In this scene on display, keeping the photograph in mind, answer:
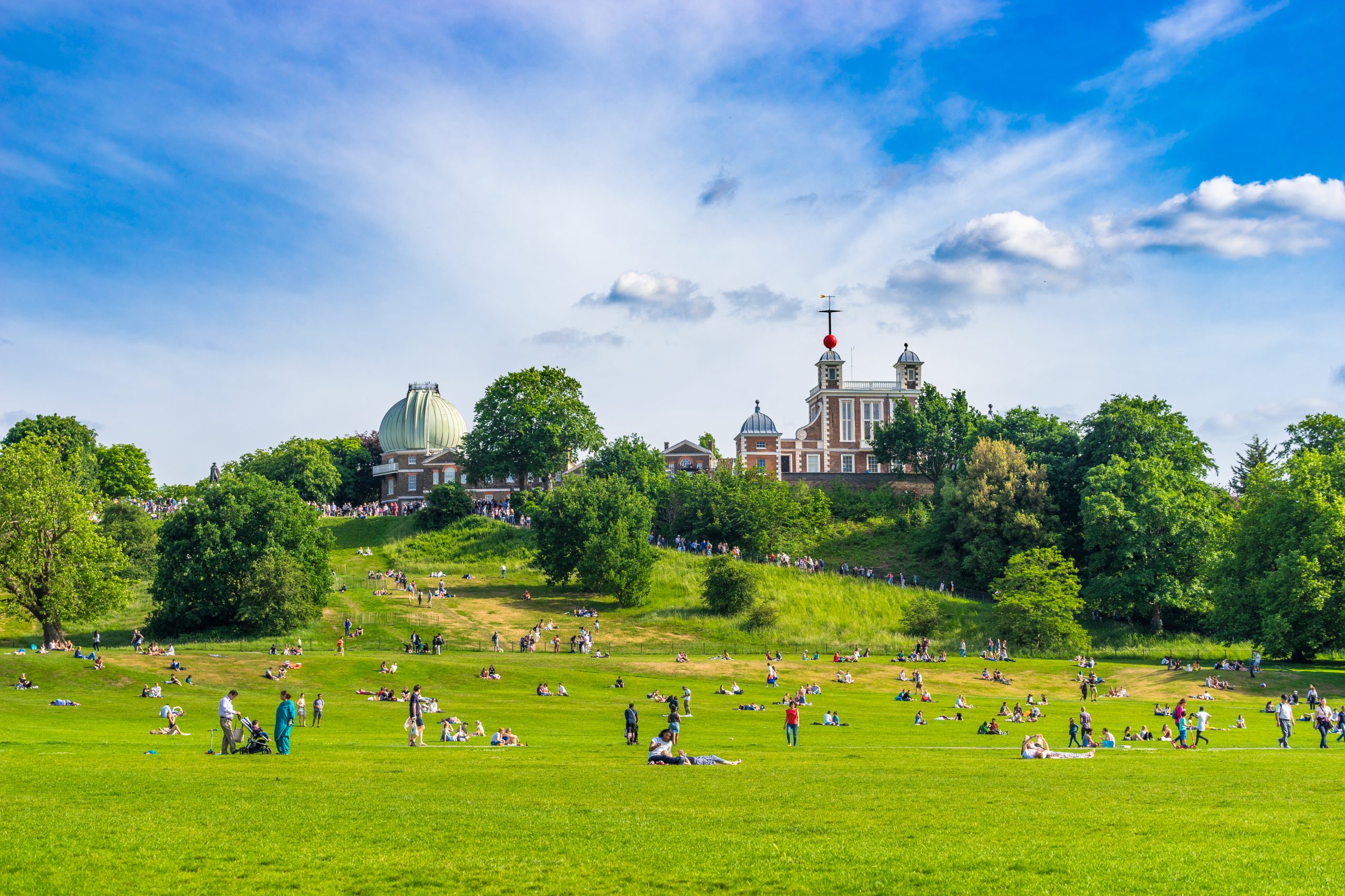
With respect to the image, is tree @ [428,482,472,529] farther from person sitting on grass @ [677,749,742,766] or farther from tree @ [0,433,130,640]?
person sitting on grass @ [677,749,742,766]

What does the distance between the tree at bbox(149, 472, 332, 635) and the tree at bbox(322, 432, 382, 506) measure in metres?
65.4

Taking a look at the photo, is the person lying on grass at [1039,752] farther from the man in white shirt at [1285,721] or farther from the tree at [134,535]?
the tree at [134,535]

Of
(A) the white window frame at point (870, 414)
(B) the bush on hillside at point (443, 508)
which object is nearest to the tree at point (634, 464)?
(B) the bush on hillside at point (443, 508)

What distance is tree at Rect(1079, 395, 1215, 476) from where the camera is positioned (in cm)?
8088

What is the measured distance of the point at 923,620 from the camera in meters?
68.7

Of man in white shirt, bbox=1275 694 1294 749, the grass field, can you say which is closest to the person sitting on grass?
the grass field

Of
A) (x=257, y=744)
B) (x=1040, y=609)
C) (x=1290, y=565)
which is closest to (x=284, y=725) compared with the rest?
(x=257, y=744)

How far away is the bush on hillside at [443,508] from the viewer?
9756 centimetres

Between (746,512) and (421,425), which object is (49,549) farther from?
(421,425)

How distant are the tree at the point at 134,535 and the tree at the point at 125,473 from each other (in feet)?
102

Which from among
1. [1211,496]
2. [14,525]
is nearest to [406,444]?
[14,525]

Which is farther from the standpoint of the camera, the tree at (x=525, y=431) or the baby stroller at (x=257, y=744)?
the tree at (x=525, y=431)

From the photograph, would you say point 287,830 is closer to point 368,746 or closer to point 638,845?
point 638,845

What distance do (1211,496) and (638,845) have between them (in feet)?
247
